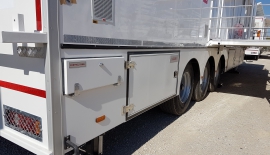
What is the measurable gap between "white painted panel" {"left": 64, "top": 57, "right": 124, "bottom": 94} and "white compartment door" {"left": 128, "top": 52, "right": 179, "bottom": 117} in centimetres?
30

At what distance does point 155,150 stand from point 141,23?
168 cm

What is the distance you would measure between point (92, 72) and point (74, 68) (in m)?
0.19

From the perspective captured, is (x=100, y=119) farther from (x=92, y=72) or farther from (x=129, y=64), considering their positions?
(x=129, y=64)

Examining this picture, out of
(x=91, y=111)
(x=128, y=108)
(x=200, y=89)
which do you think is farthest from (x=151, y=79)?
(x=200, y=89)

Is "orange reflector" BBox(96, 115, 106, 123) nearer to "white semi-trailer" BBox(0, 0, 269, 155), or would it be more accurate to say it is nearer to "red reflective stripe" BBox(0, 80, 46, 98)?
"white semi-trailer" BBox(0, 0, 269, 155)

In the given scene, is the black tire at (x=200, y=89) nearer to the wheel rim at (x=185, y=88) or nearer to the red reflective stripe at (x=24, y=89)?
the wheel rim at (x=185, y=88)

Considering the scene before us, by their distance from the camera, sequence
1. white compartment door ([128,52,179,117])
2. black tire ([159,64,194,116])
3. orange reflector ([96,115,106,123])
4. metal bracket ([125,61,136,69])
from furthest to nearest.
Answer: black tire ([159,64,194,116])
white compartment door ([128,52,179,117])
metal bracket ([125,61,136,69])
orange reflector ([96,115,106,123])

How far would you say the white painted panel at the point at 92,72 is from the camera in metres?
1.74

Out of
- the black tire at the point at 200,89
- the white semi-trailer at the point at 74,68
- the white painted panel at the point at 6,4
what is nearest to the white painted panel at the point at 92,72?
the white semi-trailer at the point at 74,68

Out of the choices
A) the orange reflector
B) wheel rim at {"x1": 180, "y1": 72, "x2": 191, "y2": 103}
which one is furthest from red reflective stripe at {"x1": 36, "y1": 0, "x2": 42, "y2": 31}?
wheel rim at {"x1": 180, "y1": 72, "x2": 191, "y2": 103}

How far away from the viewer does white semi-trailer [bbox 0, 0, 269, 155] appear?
5.50 ft

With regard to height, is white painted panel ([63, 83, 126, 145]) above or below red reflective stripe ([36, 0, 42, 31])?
below

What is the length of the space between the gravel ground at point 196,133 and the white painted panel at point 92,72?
4.06ft

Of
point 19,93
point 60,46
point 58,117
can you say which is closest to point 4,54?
point 19,93
